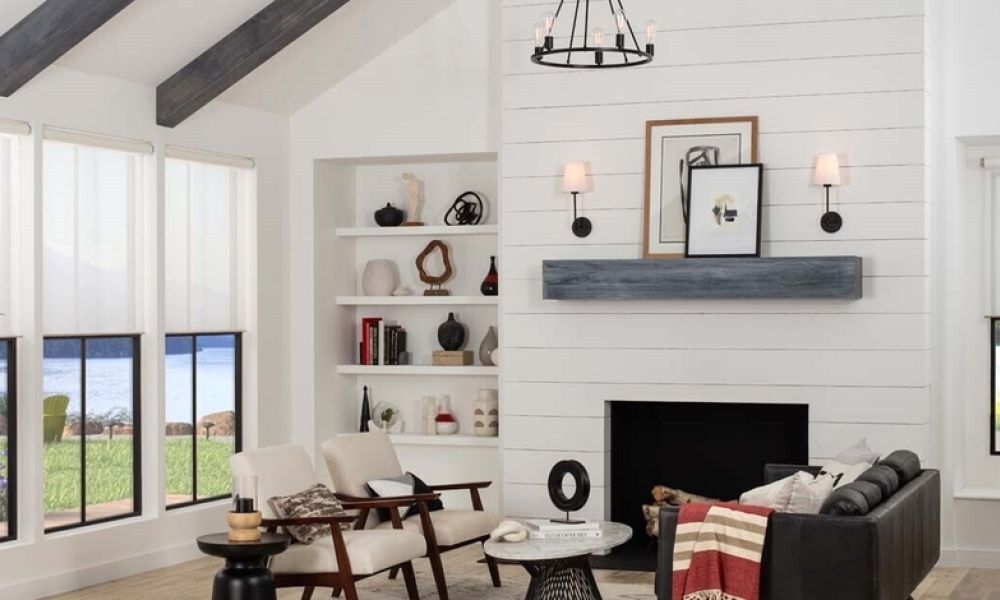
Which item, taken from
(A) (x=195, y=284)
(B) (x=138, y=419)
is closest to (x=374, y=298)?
(A) (x=195, y=284)

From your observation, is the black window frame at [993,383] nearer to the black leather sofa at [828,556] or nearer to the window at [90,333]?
the black leather sofa at [828,556]

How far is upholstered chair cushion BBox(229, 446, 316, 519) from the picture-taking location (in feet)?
19.8

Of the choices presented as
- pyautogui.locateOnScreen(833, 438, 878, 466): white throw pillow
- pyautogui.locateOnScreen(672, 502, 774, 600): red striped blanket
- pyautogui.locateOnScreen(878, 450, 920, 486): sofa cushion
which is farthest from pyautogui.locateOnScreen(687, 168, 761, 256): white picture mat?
pyautogui.locateOnScreen(672, 502, 774, 600): red striped blanket

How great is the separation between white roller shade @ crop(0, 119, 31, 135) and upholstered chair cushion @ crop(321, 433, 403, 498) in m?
2.13

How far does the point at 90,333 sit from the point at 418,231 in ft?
8.05

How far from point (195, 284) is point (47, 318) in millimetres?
1189

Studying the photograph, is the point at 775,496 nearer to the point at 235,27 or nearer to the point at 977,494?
the point at 977,494

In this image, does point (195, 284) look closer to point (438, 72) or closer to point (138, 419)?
point (138, 419)

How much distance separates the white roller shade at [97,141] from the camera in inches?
275

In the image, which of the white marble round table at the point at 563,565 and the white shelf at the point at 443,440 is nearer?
the white marble round table at the point at 563,565

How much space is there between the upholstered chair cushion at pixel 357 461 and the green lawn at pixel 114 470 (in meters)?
1.38

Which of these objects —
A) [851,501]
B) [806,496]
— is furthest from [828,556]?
[806,496]

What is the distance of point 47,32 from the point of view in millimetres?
6422

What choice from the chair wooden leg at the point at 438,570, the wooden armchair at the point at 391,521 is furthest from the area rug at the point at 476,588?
the chair wooden leg at the point at 438,570
